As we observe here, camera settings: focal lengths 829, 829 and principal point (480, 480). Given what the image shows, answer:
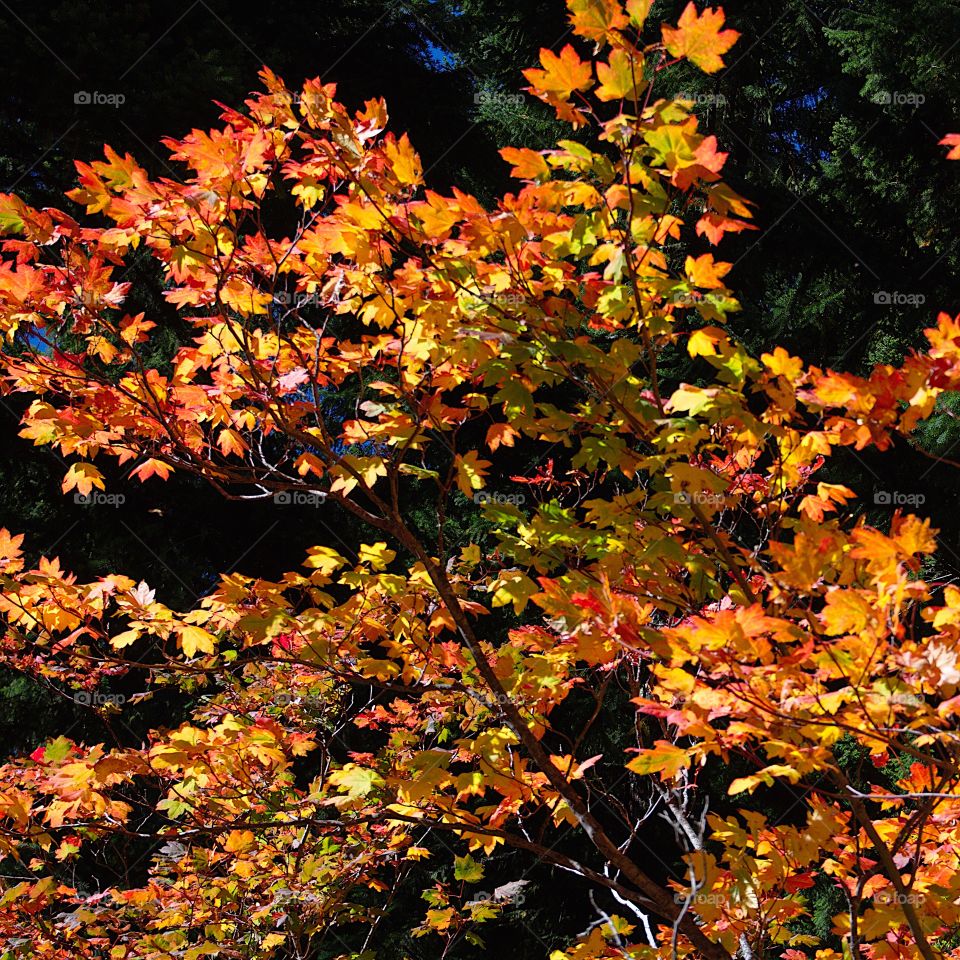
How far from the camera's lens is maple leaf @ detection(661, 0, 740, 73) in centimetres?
146

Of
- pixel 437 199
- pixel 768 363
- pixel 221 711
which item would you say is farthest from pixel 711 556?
pixel 221 711

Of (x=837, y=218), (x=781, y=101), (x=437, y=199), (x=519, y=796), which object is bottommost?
(x=519, y=796)

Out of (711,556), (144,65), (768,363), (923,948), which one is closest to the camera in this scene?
(923,948)

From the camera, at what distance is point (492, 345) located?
186 cm

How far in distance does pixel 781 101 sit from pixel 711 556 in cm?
682

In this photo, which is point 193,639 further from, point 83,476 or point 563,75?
point 563,75

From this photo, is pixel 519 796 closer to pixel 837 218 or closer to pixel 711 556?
pixel 711 556

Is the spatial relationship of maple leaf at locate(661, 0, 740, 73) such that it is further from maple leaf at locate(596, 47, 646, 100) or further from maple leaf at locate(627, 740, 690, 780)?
maple leaf at locate(627, 740, 690, 780)
